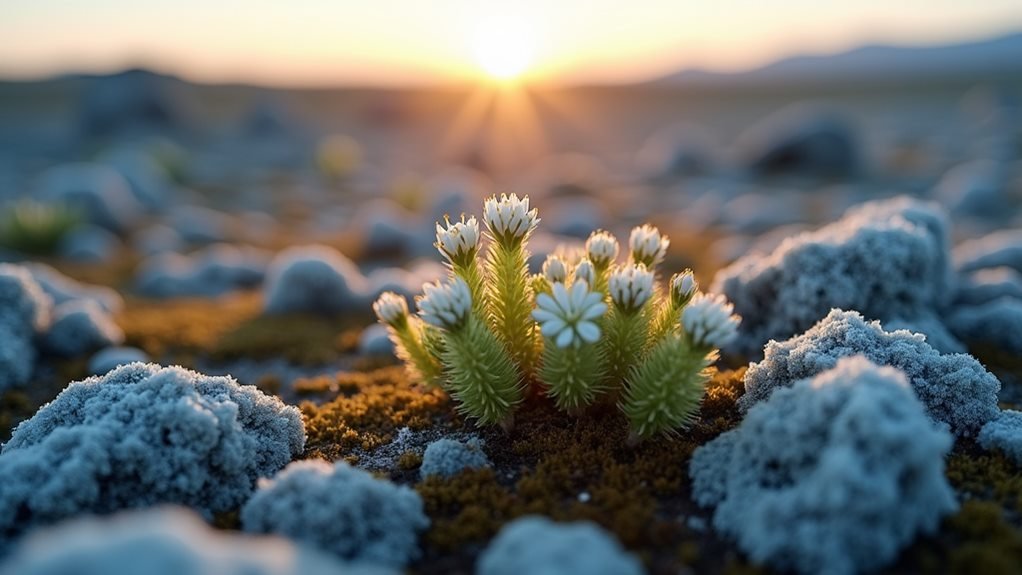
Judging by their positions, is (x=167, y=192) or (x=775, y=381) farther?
(x=167, y=192)

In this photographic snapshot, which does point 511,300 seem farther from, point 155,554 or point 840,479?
point 155,554

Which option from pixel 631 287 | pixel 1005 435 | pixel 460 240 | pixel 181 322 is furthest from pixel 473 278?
pixel 181 322

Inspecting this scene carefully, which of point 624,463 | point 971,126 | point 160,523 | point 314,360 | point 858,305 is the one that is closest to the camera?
point 160,523

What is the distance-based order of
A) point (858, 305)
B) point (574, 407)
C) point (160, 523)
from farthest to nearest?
point (858, 305) < point (574, 407) < point (160, 523)

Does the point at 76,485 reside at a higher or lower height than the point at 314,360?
lower

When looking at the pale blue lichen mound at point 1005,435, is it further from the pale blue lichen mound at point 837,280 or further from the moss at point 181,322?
the moss at point 181,322

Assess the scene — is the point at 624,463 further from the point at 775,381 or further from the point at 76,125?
the point at 76,125

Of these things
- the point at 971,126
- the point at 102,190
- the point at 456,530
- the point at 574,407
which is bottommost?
the point at 456,530

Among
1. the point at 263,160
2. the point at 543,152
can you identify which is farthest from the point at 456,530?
the point at 543,152
